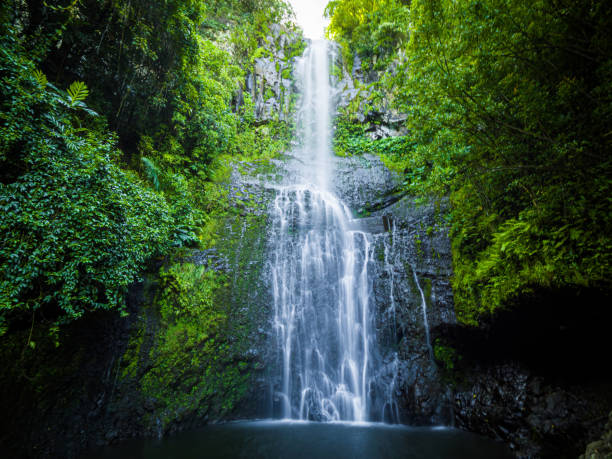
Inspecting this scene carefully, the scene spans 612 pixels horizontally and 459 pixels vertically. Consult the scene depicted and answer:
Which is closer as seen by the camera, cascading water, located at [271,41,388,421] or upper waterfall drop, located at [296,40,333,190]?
cascading water, located at [271,41,388,421]

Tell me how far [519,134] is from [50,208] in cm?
708

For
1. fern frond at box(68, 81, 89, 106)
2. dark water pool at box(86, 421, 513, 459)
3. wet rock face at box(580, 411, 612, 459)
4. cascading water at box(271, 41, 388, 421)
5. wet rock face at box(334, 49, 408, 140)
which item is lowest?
dark water pool at box(86, 421, 513, 459)

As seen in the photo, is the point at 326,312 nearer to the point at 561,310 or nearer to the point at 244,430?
the point at 244,430

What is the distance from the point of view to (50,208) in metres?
3.57

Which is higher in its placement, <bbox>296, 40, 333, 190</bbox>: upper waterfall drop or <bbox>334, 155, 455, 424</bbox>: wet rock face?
<bbox>296, 40, 333, 190</bbox>: upper waterfall drop

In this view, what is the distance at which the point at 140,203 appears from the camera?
4.84 metres

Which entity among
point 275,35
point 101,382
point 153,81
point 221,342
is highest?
point 275,35

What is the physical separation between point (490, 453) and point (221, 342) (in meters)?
5.61

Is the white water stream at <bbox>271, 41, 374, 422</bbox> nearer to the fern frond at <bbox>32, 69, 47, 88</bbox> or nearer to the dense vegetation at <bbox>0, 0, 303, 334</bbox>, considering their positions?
the dense vegetation at <bbox>0, 0, 303, 334</bbox>

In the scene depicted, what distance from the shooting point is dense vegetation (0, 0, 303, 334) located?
3.44 m

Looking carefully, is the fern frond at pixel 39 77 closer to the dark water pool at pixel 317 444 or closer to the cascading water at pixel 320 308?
the cascading water at pixel 320 308

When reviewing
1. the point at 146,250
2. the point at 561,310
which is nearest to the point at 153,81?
the point at 146,250

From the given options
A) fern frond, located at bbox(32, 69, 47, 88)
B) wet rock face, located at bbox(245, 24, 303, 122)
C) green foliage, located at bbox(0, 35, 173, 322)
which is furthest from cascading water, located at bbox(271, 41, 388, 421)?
wet rock face, located at bbox(245, 24, 303, 122)

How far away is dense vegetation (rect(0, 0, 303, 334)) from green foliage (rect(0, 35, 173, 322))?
0.02 meters
